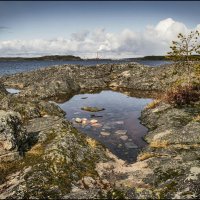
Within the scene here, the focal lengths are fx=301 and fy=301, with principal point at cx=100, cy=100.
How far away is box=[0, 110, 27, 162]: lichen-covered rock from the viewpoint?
1686 centimetres

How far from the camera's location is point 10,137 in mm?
16938

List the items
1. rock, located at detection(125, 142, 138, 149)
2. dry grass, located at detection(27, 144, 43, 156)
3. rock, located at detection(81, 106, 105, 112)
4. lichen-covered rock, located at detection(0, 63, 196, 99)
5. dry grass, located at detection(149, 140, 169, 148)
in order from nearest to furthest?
dry grass, located at detection(27, 144, 43, 156) < dry grass, located at detection(149, 140, 169, 148) < rock, located at detection(125, 142, 138, 149) < rock, located at detection(81, 106, 105, 112) < lichen-covered rock, located at detection(0, 63, 196, 99)

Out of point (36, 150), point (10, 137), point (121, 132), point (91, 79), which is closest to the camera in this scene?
point (10, 137)

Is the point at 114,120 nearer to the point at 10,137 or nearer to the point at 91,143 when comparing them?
the point at 91,143

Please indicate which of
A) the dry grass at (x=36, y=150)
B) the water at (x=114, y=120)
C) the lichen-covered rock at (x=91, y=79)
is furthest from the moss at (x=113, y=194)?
the lichen-covered rock at (x=91, y=79)

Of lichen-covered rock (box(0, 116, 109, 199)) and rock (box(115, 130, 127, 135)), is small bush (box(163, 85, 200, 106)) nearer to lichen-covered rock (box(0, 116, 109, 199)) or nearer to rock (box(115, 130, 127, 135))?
rock (box(115, 130, 127, 135))

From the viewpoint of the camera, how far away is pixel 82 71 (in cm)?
7538

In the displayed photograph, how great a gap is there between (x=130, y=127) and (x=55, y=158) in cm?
1458

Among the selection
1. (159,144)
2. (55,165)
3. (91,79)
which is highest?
(91,79)

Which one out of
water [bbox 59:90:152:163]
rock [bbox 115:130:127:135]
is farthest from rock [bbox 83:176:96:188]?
rock [bbox 115:130:127:135]

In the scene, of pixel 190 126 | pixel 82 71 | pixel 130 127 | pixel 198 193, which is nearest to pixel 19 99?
pixel 130 127

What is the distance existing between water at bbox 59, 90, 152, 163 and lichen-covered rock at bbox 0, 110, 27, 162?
26.7ft

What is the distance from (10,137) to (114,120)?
58.5 ft

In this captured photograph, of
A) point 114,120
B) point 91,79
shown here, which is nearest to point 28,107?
point 114,120
